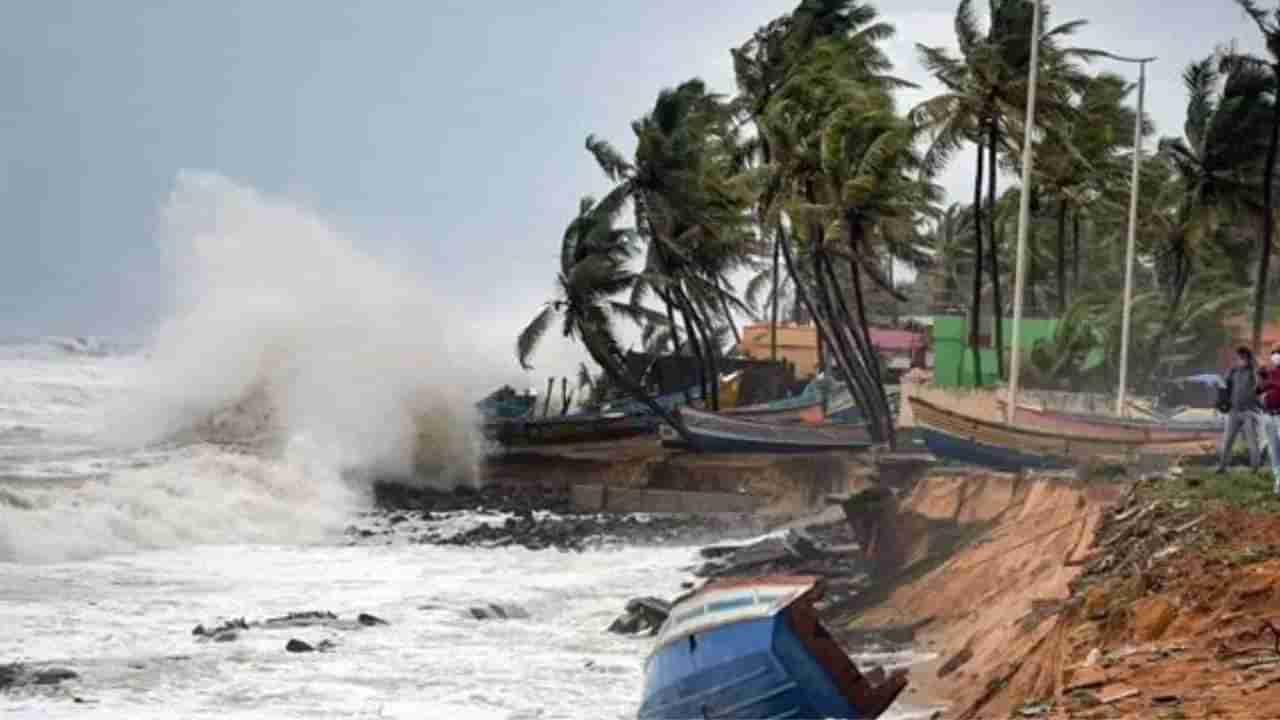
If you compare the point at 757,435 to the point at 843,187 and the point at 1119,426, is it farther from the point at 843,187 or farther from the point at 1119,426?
A: the point at 1119,426

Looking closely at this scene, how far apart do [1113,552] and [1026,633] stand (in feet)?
4.09

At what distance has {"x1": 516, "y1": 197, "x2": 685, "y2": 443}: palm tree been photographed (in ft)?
141

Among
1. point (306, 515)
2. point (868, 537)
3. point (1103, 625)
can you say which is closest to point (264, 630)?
point (868, 537)

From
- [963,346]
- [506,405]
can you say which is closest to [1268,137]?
[963,346]

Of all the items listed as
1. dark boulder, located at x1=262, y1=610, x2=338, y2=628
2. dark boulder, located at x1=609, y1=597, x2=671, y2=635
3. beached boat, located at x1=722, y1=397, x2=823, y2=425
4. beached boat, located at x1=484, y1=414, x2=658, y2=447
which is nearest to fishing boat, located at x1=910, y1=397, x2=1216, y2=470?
dark boulder, located at x1=609, y1=597, x2=671, y2=635

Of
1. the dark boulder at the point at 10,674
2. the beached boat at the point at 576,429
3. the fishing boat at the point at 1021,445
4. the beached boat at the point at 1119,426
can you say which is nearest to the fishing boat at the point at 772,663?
the dark boulder at the point at 10,674

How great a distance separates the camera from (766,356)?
195 feet

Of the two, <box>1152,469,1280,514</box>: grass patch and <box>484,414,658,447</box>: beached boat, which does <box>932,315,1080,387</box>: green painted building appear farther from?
<box>1152,469,1280,514</box>: grass patch

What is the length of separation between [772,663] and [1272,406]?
5514 millimetres

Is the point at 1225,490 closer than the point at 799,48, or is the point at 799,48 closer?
the point at 1225,490

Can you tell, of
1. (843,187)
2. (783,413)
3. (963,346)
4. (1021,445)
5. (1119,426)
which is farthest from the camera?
(963,346)

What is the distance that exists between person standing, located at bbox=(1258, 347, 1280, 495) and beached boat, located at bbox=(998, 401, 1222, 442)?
1271 centimetres

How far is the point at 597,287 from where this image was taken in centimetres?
4294

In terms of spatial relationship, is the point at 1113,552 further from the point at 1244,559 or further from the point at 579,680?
the point at 579,680
